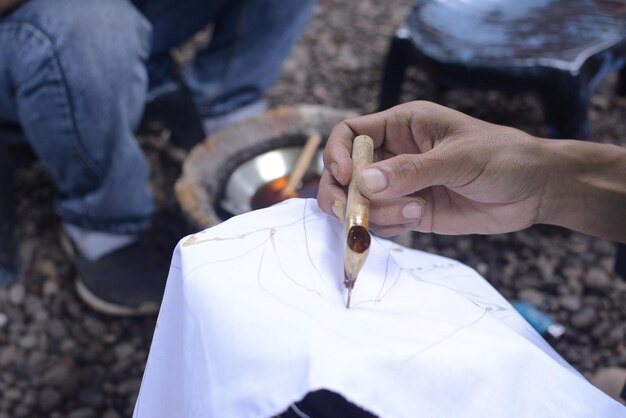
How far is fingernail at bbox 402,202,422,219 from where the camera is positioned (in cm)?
68

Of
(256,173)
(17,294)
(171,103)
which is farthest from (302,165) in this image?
(17,294)

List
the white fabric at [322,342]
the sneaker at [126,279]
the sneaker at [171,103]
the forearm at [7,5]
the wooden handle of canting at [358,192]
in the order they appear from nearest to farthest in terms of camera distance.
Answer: the white fabric at [322,342], the wooden handle of canting at [358,192], the forearm at [7,5], the sneaker at [126,279], the sneaker at [171,103]

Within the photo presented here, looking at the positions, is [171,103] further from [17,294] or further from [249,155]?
[17,294]

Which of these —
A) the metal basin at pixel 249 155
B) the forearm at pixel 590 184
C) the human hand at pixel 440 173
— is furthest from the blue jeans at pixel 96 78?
the forearm at pixel 590 184

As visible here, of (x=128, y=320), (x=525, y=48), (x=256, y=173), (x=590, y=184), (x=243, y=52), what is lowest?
(x=128, y=320)

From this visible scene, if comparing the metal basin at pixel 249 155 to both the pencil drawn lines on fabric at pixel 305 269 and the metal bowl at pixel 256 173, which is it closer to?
the metal bowl at pixel 256 173

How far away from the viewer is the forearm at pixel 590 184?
2.25 ft

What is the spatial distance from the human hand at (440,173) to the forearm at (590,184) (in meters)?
0.02

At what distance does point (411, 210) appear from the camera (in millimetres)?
679

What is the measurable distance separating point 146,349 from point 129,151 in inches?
16.3

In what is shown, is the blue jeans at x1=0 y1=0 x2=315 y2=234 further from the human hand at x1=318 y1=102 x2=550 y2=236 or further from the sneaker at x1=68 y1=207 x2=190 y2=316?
the human hand at x1=318 y1=102 x2=550 y2=236

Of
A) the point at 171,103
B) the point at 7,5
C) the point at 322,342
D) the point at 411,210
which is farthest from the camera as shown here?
the point at 171,103

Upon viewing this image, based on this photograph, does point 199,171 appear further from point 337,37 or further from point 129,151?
point 337,37

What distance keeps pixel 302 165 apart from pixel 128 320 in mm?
512
